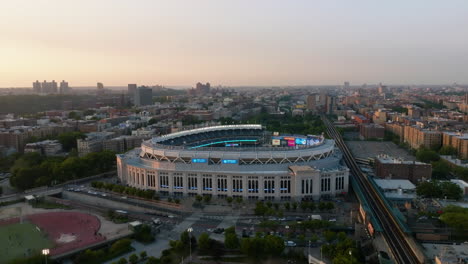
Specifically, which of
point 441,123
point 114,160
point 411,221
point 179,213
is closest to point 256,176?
point 179,213

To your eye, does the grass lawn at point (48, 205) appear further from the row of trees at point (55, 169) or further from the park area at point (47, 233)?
the row of trees at point (55, 169)

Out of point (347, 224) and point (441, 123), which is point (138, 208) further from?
point (441, 123)

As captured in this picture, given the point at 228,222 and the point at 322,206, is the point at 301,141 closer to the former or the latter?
the point at 322,206

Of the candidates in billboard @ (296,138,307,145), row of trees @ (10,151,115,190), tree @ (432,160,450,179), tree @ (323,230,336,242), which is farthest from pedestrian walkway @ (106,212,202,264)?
tree @ (432,160,450,179)

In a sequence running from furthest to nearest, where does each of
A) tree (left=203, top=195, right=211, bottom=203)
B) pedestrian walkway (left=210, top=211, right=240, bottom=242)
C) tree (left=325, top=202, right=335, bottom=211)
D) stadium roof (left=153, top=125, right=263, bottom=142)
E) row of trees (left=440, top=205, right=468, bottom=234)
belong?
stadium roof (left=153, top=125, right=263, bottom=142) < tree (left=203, top=195, right=211, bottom=203) < tree (left=325, top=202, right=335, bottom=211) < pedestrian walkway (left=210, top=211, right=240, bottom=242) < row of trees (left=440, top=205, right=468, bottom=234)

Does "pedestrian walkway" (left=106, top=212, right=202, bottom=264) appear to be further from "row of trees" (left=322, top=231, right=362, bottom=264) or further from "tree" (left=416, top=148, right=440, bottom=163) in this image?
"tree" (left=416, top=148, right=440, bottom=163)

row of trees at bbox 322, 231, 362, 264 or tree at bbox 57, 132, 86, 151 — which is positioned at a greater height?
tree at bbox 57, 132, 86, 151

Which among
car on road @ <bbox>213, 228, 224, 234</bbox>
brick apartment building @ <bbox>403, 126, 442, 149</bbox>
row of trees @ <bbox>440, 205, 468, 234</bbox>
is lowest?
car on road @ <bbox>213, 228, 224, 234</bbox>

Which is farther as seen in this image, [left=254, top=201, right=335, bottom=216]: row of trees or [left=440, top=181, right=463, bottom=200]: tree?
[left=440, top=181, right=463, bottom=200]: tree
